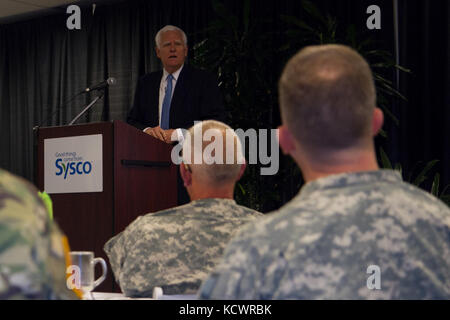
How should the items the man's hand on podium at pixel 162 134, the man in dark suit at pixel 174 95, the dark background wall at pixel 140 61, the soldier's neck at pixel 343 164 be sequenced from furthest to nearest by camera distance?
the dark background wall at pixel 140 61 → the man in dark suit at pixel 174 95 → the man's hand on podium at pixel 162 134 → the soldier's neck at pixel 343 164

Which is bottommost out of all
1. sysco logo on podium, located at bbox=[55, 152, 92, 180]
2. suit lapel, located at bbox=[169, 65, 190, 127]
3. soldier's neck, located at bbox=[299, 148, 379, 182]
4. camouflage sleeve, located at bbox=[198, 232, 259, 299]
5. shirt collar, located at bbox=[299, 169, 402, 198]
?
camouflage sleeve, located at bbox=[198, 232, 259, 299]

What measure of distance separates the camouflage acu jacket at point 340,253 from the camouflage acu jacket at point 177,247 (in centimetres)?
63

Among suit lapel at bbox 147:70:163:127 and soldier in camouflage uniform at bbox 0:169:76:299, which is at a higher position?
suit lapel at bbox 147:70:163:127

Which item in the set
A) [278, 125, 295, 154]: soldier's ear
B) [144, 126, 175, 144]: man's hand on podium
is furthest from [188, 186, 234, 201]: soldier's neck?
[144, 126, 175, 144]: man's hand on podium

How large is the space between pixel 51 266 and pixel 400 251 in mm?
449

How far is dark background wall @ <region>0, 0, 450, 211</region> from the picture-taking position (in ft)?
15.2

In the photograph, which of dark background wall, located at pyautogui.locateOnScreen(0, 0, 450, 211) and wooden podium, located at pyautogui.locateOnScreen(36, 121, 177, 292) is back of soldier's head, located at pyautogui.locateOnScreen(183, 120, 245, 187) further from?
dark background wall, located at pyautogui.locateOnScreen(0, 0, 450, 211)

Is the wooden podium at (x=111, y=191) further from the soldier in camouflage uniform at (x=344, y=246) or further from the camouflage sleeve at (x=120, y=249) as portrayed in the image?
the soldier in camouflage uniform at (x=344, y=246)

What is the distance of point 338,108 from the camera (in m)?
0.85

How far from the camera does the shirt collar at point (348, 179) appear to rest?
0.81 meters

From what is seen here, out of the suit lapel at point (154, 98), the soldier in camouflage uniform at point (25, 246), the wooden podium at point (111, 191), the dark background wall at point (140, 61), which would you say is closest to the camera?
the soldier in camouflage uniform at point (25, 246)

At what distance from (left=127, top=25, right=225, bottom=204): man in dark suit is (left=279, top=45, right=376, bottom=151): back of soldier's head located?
96.8 inches

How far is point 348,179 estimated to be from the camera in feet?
2.67

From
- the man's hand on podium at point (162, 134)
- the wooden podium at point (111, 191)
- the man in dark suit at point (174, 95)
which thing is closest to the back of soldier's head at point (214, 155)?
the wooden podium at point (111, 191)
